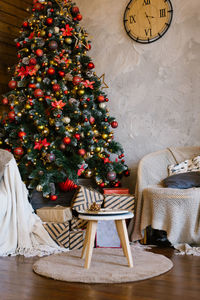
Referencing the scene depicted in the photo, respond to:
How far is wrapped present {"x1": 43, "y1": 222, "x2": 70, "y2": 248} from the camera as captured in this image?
338cm

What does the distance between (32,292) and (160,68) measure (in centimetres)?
316

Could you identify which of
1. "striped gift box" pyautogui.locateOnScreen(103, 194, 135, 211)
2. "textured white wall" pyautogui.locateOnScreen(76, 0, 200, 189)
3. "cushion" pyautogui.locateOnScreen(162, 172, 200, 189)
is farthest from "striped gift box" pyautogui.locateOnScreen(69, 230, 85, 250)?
"textured white wall" pyautogui.locateOnScreen(76, 0, 200, 189)

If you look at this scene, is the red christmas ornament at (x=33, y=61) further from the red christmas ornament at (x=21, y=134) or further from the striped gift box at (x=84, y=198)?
the striped gift box at (x=84, y=198)

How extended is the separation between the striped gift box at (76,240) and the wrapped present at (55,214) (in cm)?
18

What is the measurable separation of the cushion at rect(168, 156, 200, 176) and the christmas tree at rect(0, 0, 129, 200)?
1.77 feet

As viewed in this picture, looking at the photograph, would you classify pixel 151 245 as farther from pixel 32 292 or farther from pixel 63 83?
pixel 63 83

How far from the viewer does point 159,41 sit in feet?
14.7

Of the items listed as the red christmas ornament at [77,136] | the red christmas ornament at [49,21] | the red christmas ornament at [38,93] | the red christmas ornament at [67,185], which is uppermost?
the red christmas ornament at [49,21]

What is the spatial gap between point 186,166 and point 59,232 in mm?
1449

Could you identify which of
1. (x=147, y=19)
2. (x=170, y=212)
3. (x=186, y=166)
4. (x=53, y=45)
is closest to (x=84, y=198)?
(x=170, y=212)

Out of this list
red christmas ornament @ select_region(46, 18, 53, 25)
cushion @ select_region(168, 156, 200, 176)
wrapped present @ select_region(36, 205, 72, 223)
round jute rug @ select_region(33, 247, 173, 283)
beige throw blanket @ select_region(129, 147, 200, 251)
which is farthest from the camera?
red christmas ornament @ select_region(46, 18, 53, 25)

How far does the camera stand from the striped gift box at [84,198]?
365 centimetres

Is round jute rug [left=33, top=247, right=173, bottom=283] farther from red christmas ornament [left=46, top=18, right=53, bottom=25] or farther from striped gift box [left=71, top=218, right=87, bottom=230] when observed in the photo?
red christmas ornament [left=46, top=18, right=53, bottom=25]

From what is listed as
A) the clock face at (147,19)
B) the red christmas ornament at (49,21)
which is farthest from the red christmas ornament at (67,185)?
the clock face at (147,19)
